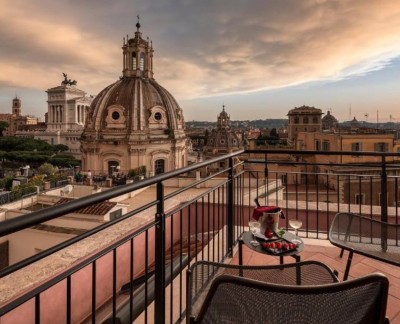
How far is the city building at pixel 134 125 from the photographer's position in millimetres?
32500

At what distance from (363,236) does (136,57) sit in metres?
35.5

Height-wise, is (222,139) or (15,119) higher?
(15,119)

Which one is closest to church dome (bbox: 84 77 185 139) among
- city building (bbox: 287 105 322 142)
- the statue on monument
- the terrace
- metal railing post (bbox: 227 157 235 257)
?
the terrace

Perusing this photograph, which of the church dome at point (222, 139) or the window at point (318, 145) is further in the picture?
the church dome at point (222, 139)

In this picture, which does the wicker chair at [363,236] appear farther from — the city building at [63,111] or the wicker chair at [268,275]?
the city building at [63,111]

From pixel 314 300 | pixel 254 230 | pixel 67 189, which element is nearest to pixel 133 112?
pixel 67 189

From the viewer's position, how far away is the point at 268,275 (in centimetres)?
174

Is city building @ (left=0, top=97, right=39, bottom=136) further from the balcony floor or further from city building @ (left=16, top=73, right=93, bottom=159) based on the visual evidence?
the balcony floor

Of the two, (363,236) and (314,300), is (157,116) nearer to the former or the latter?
(363,236)

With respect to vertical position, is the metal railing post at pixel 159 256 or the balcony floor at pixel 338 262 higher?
the metal railing post at pixel 159 256

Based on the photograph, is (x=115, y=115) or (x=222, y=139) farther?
(x=222, y=139)

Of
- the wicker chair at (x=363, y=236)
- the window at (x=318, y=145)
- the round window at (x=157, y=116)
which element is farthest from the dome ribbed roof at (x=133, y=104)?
the wicker chair at (x=363, y=236)

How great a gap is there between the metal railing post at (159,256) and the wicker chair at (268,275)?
0.57 feet

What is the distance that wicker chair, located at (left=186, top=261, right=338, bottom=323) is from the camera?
167 centimetres
